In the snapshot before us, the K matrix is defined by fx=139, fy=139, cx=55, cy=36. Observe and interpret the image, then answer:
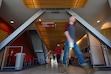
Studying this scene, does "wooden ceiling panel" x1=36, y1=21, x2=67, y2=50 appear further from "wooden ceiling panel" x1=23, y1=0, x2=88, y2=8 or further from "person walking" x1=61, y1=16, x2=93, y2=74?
"person walking" x1=61, y1=16, x2=93, y2=74

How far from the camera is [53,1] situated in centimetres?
661

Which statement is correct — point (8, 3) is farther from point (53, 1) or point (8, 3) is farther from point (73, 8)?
point (73, 8)

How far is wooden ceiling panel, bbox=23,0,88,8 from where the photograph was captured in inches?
260

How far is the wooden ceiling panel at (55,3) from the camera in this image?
6.60m

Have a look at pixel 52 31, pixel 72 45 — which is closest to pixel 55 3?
pixel 72 45

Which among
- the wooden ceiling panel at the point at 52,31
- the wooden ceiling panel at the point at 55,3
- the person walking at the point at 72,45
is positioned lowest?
the person walking at the point at 72,45

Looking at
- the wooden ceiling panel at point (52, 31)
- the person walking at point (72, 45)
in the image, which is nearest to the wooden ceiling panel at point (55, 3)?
the wooden ceiling panel at point (52, 31)

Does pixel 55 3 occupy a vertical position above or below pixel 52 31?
above

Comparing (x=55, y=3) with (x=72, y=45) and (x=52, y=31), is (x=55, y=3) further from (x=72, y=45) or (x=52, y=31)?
(x=52, y=31)

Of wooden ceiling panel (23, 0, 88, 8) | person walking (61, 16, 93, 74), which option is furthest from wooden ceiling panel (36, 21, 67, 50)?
person walking (61, 16, 93, 74)

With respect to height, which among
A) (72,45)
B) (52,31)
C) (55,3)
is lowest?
(72,45)

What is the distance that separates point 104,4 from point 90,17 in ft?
5.48

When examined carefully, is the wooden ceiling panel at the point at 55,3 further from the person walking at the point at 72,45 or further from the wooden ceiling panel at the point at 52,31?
the person walking at the point at 72,45

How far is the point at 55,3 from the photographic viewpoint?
22.2ft
